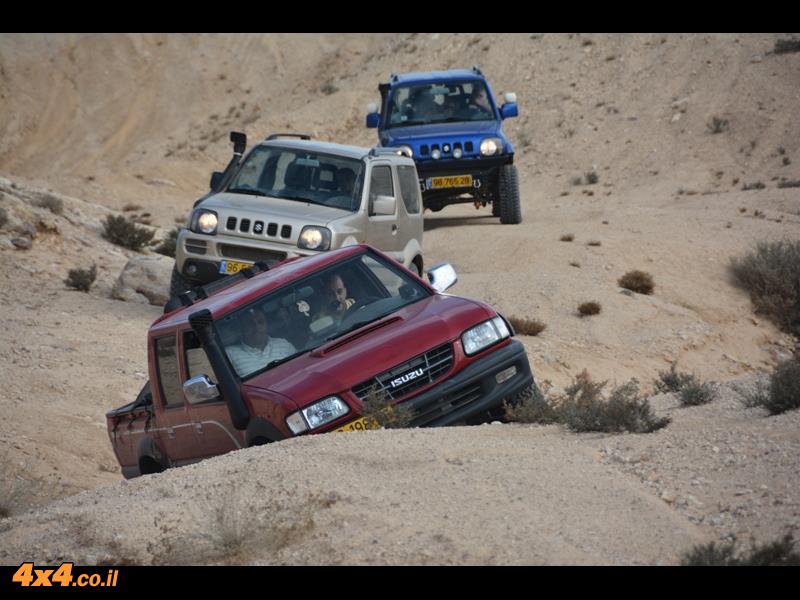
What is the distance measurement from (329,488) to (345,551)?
0.75 meters

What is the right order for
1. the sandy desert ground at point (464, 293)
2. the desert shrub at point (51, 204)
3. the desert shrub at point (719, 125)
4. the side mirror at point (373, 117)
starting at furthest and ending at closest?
the desert shrub at point (719, 125) → the side mirror at point (373, 117) → the desert shrub at point (51, 204) → the sandy desert ground at point (464, 293)

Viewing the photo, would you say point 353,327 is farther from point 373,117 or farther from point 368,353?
point 373,117

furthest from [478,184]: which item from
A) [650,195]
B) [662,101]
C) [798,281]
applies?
[662,101]

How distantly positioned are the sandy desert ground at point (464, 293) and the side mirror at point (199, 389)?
59 centimetres

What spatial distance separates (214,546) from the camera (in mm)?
5625

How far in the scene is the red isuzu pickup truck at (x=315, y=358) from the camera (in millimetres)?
7543

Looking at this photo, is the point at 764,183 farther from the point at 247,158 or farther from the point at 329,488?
the point at 329,488

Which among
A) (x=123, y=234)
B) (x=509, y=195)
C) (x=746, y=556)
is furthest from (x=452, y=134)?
(x=746, y=556)

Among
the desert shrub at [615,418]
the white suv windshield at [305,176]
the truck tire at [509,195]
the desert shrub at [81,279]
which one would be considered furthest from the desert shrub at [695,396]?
the truck tire at [509,195]

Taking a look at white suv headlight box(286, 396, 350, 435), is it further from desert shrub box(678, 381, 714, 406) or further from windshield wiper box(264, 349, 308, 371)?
desert shrub box(678, 381, 714, 406)

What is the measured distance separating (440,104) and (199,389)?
534 inches

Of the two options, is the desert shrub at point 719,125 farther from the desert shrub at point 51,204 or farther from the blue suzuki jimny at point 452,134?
the desert shrub at point 51,204

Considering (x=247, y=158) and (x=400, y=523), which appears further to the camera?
(x=247, y=158)
